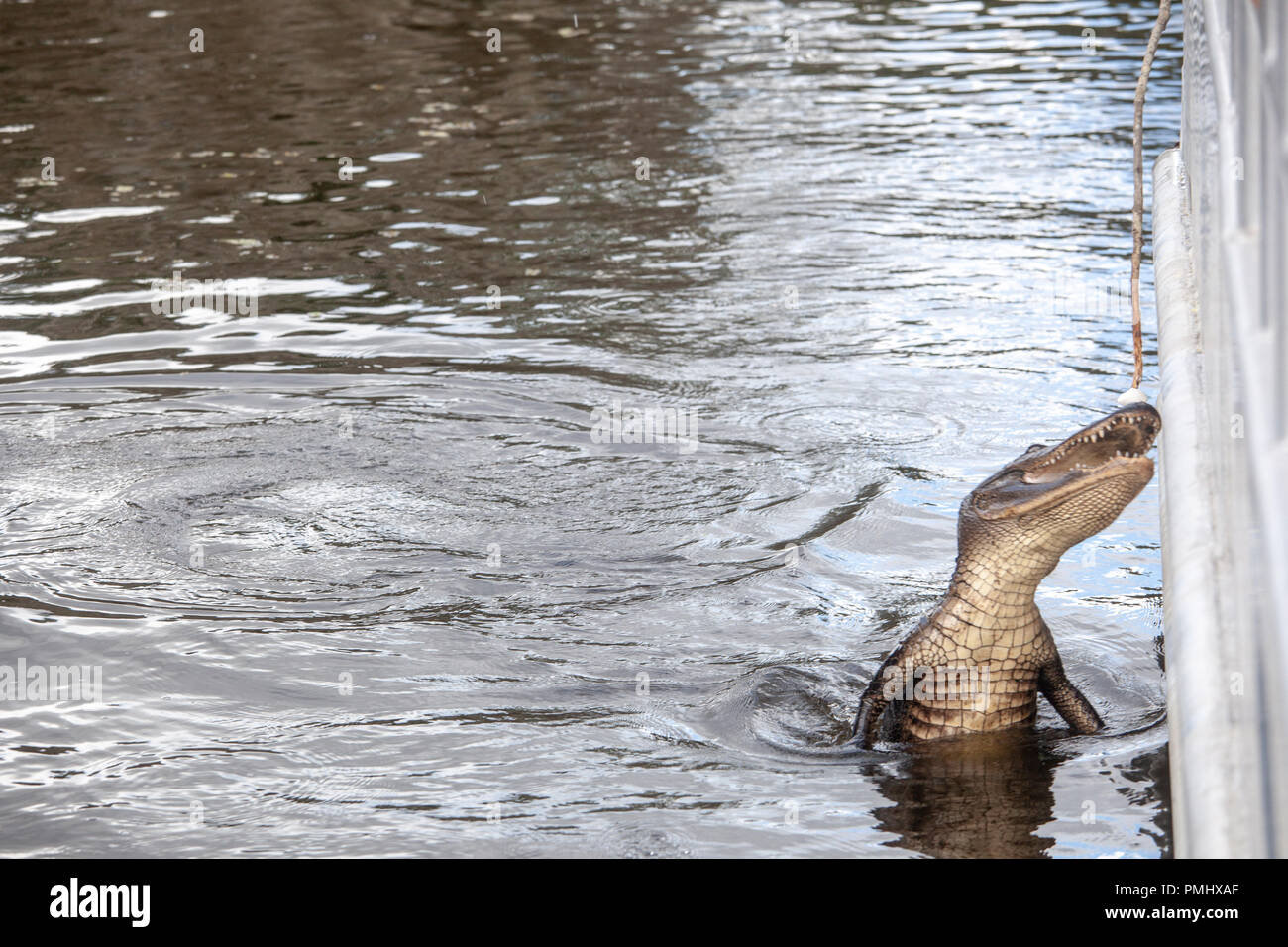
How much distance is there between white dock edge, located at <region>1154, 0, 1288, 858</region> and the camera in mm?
Answer: 2844

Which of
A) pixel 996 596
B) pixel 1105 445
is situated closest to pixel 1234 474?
pixel 1105 445

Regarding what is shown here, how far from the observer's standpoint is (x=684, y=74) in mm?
17344

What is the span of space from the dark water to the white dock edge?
0.96 metres

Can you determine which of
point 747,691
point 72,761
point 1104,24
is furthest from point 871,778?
point 1104,24

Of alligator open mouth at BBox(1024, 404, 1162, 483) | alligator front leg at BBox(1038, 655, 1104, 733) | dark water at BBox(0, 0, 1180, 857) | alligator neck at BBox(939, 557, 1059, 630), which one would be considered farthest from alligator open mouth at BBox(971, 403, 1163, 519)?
dark water at BBox(0, 0, 1180, 857)

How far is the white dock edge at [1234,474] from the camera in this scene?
9.33 feet

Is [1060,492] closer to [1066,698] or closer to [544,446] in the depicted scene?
[1066,698]

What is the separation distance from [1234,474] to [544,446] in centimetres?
488

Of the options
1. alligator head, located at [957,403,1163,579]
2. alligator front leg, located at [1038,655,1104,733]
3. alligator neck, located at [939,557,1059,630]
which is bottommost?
alligator front leg, located at [1038,655,1104,733]

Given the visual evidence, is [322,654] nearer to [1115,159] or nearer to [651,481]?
[651,481]

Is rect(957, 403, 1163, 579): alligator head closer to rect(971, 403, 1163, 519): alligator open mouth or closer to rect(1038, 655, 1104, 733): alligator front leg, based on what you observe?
rect(971, 403, 1163, 519): alligator open mouth

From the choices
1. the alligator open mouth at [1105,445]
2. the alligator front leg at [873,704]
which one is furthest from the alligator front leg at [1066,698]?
the alligator open mouth at [1105,445]

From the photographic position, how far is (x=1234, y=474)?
3.59 meters

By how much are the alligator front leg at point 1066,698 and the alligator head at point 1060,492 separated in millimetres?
318
